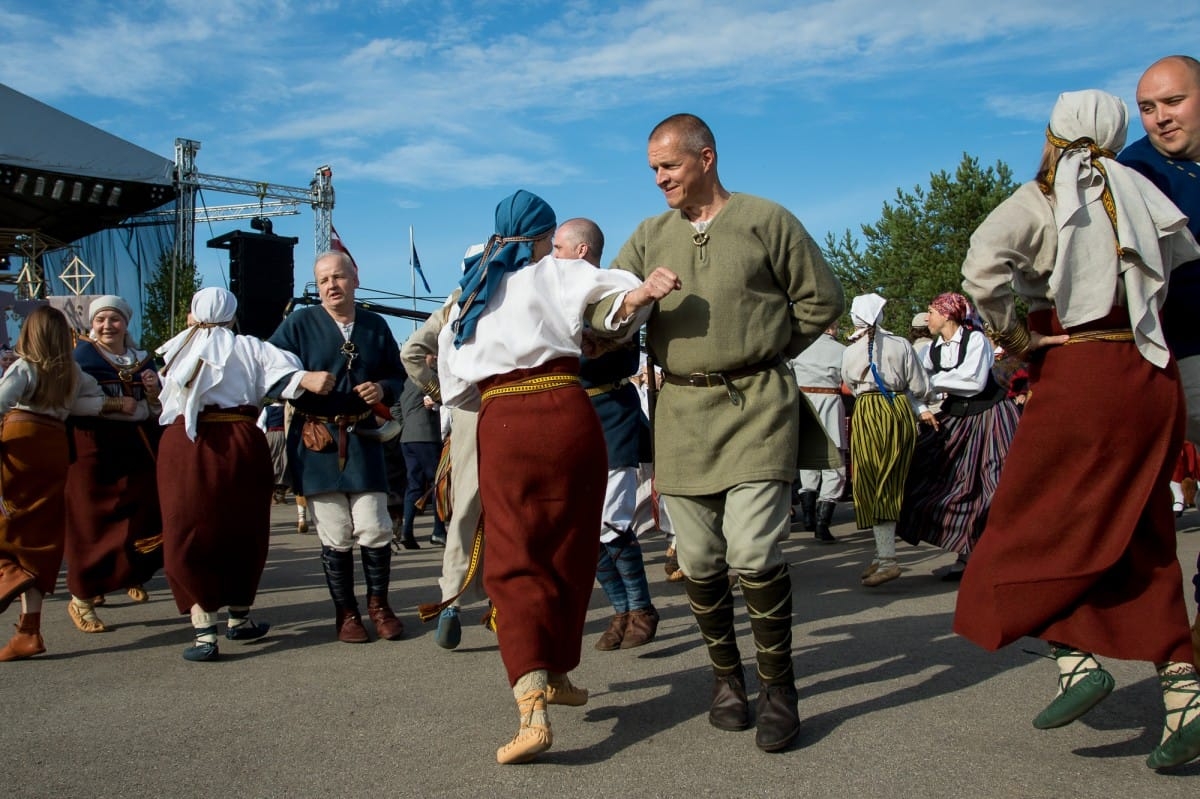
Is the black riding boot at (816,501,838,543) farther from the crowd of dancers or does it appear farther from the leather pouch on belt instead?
the leather pouch on belt

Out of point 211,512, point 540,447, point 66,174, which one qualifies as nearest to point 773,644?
point 540,447

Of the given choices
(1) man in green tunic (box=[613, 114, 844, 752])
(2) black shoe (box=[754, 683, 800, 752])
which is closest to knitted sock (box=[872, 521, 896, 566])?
(1) man in green tunic (box=[613, 114, 844, 752])

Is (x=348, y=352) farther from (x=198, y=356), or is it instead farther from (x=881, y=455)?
(x=881, y=455)

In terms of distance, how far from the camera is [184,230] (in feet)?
103

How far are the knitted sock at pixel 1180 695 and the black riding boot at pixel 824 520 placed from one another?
20.9 ft

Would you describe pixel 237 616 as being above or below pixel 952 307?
below

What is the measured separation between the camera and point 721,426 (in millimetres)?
3762

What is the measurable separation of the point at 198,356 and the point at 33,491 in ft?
4.27

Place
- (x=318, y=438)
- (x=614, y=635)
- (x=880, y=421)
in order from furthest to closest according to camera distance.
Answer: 1. (x=880, y=421)
2. (x=318, y=438)
3. (x=614, y=635)

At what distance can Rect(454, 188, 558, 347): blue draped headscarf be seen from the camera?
3.79 metres

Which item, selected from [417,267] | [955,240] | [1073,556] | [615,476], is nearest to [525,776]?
[1073,556]

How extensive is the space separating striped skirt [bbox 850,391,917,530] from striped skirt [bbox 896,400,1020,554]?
0.09m

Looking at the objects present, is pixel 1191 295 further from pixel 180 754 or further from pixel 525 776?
pixel 180 754

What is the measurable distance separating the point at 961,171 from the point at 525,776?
42345 millimetres
